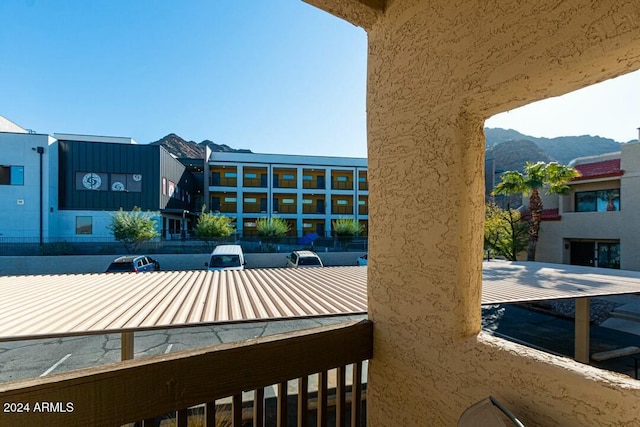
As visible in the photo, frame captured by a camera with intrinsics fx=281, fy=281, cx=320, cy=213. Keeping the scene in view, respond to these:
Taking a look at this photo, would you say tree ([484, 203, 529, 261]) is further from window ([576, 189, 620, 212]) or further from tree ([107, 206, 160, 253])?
tree ([107, 206, 160, 253])

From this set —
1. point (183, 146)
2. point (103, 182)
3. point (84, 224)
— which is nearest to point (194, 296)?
point (84, 224)

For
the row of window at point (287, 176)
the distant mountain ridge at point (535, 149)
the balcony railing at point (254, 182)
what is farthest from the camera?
the distant mountain ridge at point (535, 149)

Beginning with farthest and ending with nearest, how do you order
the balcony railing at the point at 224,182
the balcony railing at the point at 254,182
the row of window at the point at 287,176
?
the balcony railing at the point at 254,182, the row of window at the point at 287,176, the balcony railing at the point at 224,182

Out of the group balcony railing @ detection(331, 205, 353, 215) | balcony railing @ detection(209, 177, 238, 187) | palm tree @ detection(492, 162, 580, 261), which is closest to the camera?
palm tree @ detection(492, 162, 580, 261)

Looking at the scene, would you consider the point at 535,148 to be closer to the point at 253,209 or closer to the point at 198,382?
the point at 253,209

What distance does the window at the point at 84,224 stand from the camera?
65.6ft

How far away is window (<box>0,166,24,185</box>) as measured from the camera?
61.2ft

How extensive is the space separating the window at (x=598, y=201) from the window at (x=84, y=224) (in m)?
30.5

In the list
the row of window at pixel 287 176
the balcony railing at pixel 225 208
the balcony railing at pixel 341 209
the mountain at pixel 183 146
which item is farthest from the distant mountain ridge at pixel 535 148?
the mountain at pixel 183 146

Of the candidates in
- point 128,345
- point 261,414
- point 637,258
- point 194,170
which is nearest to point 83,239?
point 194,170

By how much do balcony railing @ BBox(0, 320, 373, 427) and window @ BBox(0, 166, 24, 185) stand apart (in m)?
26.0

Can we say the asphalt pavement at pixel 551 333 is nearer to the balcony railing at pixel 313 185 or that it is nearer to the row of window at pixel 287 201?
the row of window at pixel 287 201

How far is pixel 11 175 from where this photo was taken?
18.7 metres

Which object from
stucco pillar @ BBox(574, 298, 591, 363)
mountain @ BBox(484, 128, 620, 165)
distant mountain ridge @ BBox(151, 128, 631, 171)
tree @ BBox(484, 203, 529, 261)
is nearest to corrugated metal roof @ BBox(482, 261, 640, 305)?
stucco pillar @ BBox(574, 298, 591, 363)
